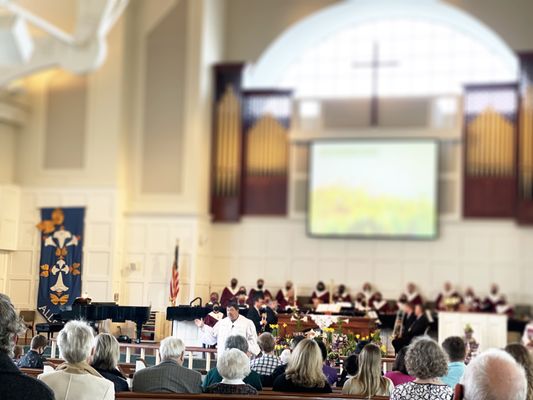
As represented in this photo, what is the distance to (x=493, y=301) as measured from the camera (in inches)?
635

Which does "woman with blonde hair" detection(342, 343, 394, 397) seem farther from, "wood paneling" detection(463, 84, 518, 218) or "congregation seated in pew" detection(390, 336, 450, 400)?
"wood paneling" detection(463, 84, 518, 218)

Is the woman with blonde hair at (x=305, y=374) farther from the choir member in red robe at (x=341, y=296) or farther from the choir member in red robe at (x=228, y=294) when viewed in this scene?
the choir member in red robe at (x=341, y=296)

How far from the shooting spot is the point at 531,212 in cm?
1620

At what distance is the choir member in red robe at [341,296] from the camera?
15748 millimetres

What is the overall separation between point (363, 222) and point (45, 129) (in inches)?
268

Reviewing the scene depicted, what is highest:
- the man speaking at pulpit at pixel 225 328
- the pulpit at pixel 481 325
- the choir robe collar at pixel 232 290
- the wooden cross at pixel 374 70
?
the wooden cross at pixel 374 70

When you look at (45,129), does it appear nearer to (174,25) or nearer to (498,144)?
(174,25)

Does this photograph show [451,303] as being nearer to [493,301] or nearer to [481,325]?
[493,301]

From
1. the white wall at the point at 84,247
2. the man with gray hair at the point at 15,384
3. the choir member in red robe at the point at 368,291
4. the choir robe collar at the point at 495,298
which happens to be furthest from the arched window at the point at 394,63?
the man with gray hair at the point at 15,384

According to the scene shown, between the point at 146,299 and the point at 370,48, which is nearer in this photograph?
the point at 146,299

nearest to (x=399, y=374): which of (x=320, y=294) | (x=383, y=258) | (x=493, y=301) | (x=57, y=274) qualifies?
(x=57, y=274)

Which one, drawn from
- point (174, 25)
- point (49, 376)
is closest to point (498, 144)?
point (174, 25)

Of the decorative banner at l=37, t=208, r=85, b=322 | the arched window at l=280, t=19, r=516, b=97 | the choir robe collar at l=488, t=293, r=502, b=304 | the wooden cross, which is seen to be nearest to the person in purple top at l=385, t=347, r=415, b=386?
the decorative banner at l=37, t=208, r=85, b=322

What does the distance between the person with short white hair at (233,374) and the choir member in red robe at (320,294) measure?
31.0 feet
